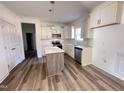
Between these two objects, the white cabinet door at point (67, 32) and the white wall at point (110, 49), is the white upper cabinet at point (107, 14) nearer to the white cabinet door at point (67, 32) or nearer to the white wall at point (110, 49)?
the white wall at point (110, 49)

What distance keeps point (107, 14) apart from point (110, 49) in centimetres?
125

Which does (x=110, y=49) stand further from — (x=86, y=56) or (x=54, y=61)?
(x=54, y=61)

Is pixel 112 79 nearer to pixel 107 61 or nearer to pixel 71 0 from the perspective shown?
pixel 107 61

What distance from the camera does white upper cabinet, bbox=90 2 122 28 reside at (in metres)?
2.17

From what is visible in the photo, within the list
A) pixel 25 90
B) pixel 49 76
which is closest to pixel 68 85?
pixel 49 76

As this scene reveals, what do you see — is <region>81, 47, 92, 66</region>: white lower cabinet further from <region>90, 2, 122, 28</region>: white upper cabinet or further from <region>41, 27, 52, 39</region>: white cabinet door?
<region>41, 27, 52, 39</region>: white cabinet door

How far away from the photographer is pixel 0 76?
2266 millimetres

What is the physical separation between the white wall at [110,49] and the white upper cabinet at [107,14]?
27 cm

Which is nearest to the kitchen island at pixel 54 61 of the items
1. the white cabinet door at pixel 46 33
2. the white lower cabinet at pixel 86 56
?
the white lower cabinet at pixel 86 56

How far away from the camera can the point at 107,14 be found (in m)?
2.44

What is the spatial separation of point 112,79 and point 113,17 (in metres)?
2.00

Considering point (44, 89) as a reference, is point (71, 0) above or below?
above

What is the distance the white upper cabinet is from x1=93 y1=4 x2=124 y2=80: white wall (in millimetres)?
272

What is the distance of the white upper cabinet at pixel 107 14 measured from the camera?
85.2 inches
